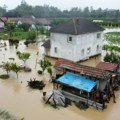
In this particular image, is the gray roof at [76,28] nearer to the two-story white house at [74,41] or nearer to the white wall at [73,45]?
the two-story white house at [74,41]

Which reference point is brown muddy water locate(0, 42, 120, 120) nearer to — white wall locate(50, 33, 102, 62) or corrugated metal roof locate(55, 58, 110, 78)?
corrugated metal roof locate(55, 58, 110, 78)

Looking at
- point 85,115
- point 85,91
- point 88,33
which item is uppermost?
point 88,33

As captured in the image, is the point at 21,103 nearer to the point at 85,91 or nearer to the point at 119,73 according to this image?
the point at 85,91

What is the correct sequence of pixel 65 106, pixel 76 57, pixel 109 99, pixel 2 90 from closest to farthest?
pixel 65 106
pixel 109 99
pixel 2 90
pixel 76 57

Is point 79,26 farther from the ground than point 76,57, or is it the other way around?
point 79,26

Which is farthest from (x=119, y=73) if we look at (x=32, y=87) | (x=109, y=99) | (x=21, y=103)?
(x=21, y=103)

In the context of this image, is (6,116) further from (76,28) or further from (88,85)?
(76,28)
